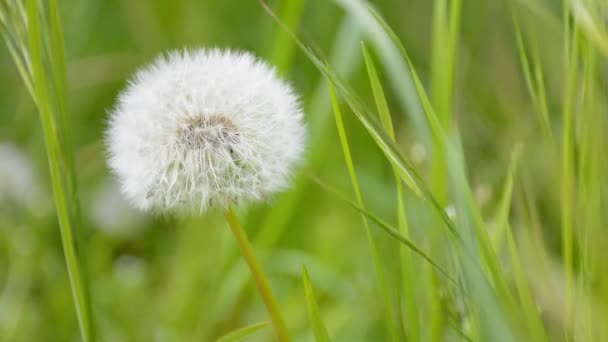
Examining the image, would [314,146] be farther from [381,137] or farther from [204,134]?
[381,137]

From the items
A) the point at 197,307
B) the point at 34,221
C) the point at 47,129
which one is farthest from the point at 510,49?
the point at 47,129

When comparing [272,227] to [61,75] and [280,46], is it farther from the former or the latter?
[61,75]

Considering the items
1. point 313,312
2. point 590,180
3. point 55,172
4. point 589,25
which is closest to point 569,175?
point 590,180

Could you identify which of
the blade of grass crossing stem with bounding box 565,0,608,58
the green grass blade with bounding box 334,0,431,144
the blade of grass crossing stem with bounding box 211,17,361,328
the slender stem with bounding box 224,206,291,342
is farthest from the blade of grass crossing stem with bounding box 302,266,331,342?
the blade of grass crossing stem with bounding box 211,17,361,328

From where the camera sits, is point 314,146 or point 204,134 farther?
point 314,146

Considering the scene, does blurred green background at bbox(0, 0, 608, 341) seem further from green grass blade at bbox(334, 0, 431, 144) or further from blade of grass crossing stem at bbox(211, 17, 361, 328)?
green grass blade at bbox(334, 0, 431, 144)

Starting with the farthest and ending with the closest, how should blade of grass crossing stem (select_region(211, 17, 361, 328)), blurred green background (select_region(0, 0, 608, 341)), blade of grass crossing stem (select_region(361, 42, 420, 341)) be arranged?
1. blade of grass crossing stem (select_region(211, 17, 361, 328))
2. blurred green background (select_region(0, 0, 608, 341))
3. blade of grass crossing stem (select_region(361, 42, 420, 341))
